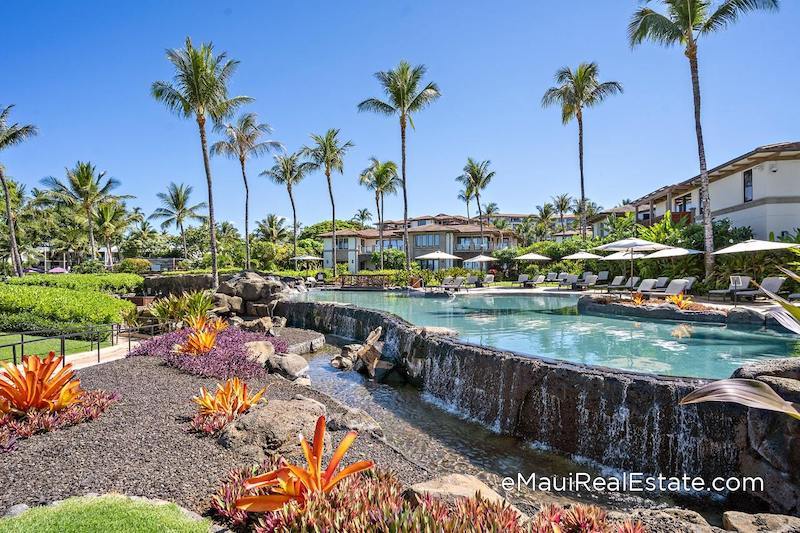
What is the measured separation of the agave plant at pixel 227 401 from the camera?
18.3 feet

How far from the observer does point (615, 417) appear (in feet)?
22.7

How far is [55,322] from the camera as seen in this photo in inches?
474

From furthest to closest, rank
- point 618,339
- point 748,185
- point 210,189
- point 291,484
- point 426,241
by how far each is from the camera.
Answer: point 426,241
point 210,189
point 748,185
point 618,339
point 291,484

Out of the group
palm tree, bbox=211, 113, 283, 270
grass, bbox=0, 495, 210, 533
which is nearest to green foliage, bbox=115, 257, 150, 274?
palm tree, bbox=211, 113, 283, 270

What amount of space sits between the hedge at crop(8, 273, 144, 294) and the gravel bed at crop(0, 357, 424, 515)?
1575 centimetres

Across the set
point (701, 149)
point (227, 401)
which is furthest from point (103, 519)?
point (701, 149)

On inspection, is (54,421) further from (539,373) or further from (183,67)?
(183,67)

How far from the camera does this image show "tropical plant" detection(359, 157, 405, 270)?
48.9 meters

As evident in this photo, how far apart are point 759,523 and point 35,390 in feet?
24.5

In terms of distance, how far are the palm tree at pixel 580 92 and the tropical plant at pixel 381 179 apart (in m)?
19.0

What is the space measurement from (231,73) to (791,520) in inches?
1039

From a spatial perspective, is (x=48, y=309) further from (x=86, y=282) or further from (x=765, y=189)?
(x=765, y=189)

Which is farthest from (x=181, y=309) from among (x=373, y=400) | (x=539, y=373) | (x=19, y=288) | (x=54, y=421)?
(x=539, y=373)

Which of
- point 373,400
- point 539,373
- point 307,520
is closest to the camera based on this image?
point 307,520
